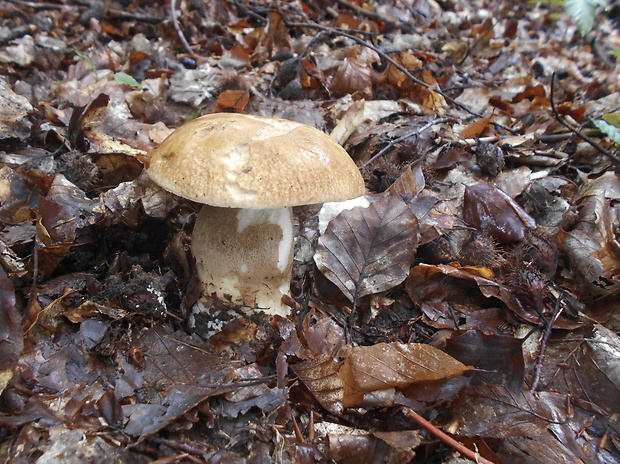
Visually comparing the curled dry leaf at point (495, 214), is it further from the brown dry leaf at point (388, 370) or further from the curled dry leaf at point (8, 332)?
the curled dry leaf at point (8, 332)

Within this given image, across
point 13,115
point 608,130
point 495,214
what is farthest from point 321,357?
point 13,115

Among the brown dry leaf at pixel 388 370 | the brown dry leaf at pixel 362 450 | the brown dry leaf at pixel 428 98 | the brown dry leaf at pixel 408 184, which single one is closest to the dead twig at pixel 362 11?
the brown dry leaf at pixel 428 98

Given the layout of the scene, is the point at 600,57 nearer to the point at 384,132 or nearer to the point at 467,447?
the point at 384,132

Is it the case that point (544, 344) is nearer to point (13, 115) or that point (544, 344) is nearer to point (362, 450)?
A: point (362, 450)

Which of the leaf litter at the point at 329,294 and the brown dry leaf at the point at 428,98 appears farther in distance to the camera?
the brown dry leaf at the point at 428,98

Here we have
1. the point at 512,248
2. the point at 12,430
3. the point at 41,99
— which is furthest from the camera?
the point at 41,99

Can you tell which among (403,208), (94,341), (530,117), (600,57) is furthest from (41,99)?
(600,57)
